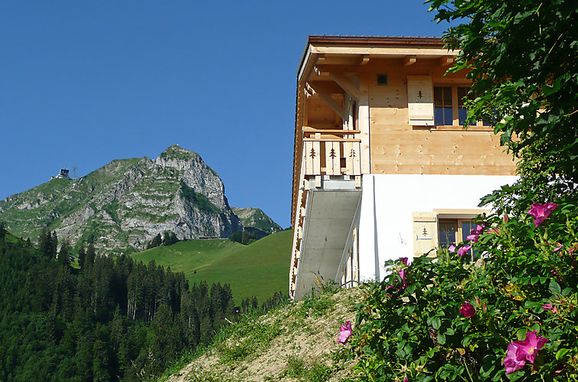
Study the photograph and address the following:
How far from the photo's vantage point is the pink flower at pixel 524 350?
5.63 metres

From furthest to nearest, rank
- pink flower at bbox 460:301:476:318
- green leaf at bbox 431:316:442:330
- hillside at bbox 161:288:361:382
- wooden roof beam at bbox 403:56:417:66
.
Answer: wooden roof beam at bbox 403:56:417:66 < hillside at bbox 161:288:361:382 < green leaf at bbox 431:316:442:330 < pink flower at bbox 460:301:476:318

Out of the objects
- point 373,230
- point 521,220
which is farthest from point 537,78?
point 373,230

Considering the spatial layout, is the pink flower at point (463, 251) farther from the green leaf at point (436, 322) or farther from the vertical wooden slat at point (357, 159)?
the vertical wooden slat at point (357, 159)

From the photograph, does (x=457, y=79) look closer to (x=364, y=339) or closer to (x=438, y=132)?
(x=438, y=132)

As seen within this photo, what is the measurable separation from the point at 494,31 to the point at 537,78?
0.75 m

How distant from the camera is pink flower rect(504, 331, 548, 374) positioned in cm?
563

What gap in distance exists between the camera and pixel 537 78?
23.5 feet

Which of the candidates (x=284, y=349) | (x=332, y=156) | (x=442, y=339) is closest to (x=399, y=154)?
(x=332, y=156)

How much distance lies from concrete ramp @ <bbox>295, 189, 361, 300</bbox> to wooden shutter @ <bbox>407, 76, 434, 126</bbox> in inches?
83.8

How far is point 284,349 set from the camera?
14.6m

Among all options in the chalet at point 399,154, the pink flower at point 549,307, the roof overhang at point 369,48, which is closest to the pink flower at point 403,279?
the pink flower at point 549,307

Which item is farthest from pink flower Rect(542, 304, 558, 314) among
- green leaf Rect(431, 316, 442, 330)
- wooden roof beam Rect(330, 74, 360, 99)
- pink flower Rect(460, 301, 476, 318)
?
wooden roof beam Rect(330, 74, 360, 99)

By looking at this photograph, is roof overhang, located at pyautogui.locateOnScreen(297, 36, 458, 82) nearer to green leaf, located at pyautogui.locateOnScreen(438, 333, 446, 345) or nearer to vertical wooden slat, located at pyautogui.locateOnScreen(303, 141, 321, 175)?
vertical wooden slat, located at pyautogui.locateOnScreen(303, 141, 321, 175)

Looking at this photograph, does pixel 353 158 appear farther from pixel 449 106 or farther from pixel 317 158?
pixel 449 106
